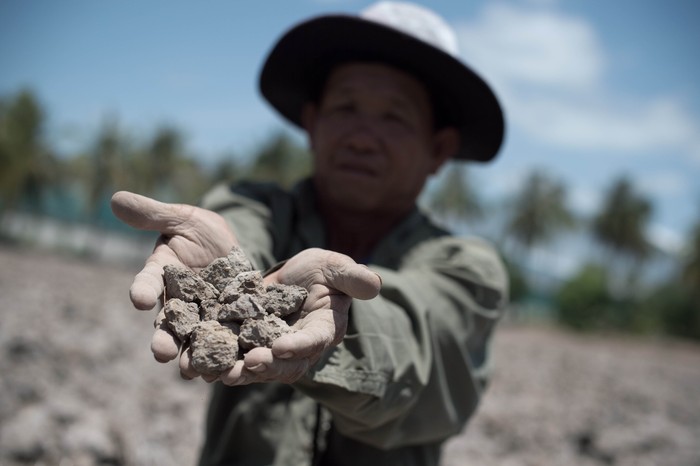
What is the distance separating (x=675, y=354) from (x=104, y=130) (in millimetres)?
25893

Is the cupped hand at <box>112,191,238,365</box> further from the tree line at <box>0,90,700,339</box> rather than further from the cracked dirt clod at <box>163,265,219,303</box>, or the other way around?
the tree line at <box>0,90,700,339</box>

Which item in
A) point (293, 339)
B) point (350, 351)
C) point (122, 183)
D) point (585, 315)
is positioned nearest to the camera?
point (293, 339)

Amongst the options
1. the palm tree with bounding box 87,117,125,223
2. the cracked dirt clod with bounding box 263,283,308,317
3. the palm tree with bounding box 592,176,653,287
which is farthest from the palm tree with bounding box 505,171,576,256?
the cracked dirt clod with bounding box 263,283,308,317

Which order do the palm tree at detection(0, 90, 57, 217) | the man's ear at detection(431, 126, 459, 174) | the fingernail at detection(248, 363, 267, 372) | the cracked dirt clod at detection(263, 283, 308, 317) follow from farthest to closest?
1. the palm tree at detection(0, 90, 57, 217)
2. the man's ear at detection(431, 126, 459, 174)
3. the cracked dirt clod at detection(263, 283, 308, 317)
4. the fingernail at detection(248, 363, 267, 372)

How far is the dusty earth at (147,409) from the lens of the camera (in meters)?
4.03

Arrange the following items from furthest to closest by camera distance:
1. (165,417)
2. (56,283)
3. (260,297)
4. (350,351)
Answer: (56,283) < (165,417) < (350,351) < (260,297)

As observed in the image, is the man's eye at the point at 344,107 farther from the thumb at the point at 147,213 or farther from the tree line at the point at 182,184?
the tree line at the point at 182,184

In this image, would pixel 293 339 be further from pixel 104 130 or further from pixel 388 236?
pixel 104 130

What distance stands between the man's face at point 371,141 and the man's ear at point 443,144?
0.18 m

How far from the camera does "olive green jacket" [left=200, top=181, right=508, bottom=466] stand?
5.79 feet

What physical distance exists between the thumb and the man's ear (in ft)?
4.82

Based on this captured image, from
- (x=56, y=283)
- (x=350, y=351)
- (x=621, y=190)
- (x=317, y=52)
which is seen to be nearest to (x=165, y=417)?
(x=317, y=52)

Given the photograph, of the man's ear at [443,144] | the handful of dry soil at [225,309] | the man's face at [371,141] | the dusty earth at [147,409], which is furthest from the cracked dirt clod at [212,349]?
the dusty earth at [147,409]

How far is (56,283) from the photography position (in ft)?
40.1
